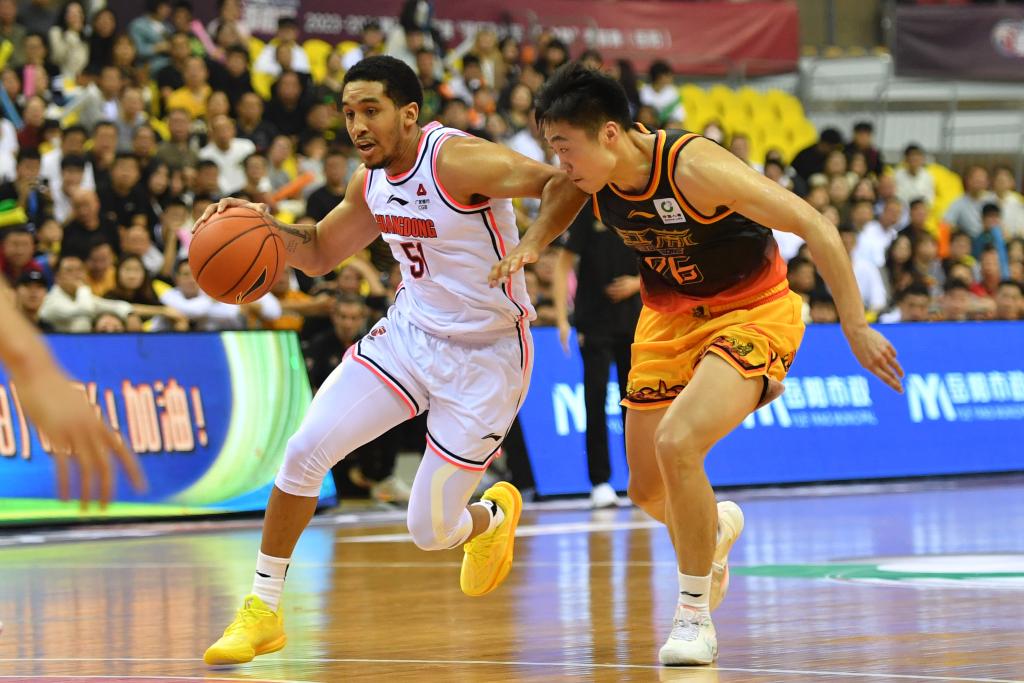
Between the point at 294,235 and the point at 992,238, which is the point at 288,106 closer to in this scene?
the point at 992,238

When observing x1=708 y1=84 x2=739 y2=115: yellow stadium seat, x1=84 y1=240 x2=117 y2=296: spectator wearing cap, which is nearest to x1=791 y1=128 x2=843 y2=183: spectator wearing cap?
x1=708 y1=84 x2=739 y2=115: yellow stadium seat

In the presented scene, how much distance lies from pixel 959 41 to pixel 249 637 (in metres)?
20.0

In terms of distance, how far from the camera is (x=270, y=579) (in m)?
5.77

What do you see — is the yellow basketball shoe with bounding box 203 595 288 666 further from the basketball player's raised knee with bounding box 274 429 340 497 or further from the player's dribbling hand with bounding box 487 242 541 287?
the player's dribbling hand with bounding box 487 242 541 287

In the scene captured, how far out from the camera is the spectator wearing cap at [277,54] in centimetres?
1678

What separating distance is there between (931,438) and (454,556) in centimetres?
640

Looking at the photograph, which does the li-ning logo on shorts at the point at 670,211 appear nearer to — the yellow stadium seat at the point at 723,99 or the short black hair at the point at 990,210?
the short black hair at the point at 990,210

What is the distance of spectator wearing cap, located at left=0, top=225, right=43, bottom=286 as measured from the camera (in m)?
11.8

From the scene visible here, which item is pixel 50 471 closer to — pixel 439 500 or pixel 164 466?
pixel 164 466

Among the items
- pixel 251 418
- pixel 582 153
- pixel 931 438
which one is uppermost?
pixel 582 153

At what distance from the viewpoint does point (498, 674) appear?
17.2 ft

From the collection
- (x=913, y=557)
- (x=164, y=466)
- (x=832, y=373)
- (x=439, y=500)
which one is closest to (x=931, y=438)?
(x=832, y=373)

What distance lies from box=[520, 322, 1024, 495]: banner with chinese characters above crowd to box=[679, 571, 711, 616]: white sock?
22.3 feet

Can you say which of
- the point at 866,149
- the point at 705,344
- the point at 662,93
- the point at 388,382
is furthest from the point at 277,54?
the point at 705,344
